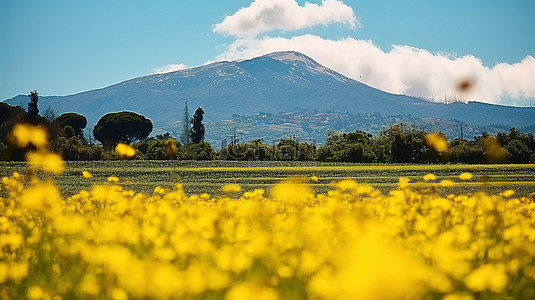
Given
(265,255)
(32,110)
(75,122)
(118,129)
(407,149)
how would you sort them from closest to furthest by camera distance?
1. (265,255)
2. (407,149)
3. (32,110)
4. (118,129)
5. (75,122)

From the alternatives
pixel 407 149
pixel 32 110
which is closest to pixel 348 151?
pixel 407 149

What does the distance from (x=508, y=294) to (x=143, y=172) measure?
2814 cm

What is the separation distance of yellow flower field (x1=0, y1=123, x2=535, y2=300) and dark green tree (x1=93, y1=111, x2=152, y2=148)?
69.8 meters

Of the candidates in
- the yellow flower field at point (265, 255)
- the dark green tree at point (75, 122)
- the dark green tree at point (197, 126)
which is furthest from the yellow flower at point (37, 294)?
the dark green tree at point (75, 122)

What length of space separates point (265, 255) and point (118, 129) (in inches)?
2951

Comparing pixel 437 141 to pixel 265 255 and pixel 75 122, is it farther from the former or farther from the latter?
pixel 75 122

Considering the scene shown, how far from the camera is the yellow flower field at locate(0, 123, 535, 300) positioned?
2533 mm

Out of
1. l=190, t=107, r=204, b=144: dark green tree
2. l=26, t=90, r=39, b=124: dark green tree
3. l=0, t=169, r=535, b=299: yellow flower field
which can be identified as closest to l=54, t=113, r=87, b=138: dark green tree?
l=190, t=107, r=204, b=144: dark green tree

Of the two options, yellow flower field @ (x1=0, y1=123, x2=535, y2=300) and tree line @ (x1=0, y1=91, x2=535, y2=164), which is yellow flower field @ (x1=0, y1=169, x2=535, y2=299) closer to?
yellow flower field @ (x1=0, y1=123, x2=535, y2=300)

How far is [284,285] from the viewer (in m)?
3.65

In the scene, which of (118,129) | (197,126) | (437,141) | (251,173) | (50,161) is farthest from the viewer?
(118,129)

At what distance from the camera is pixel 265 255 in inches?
158

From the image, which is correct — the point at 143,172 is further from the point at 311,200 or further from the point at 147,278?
the point at 147,278

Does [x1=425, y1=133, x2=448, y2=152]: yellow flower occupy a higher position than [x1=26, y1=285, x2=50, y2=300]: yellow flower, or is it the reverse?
[x1=425, y1=133, x2=448, y2=152]: yellow flower
